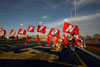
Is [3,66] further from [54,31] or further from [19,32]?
[19,32]

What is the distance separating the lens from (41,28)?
51.0 ft

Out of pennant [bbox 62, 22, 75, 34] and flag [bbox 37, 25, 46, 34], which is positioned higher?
flag [bbox 37, 25, 46, 34]

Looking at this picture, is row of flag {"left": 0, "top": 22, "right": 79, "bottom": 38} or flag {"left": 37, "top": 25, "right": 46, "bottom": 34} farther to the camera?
flag {"left": 37, "top": 25, "right": 46, "bottom": 34}

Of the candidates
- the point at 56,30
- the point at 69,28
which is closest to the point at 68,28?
the point at 69,28

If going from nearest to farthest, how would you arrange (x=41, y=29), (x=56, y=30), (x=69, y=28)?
(x=69, y=28) < (x=56, y=30) < (x=41, y=29)

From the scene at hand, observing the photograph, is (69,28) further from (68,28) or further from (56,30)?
(56,30)

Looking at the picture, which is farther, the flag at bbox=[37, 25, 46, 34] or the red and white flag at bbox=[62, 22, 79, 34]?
the flag at bbox=[37, 25, 46, 34]

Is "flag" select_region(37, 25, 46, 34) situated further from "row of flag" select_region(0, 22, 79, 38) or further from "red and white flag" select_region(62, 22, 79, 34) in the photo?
"red and white flag" select_region(62, 22, 79, 34)

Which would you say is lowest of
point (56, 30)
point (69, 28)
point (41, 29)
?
point (69, 28)

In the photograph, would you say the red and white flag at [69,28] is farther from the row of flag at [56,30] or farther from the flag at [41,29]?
the flag at [41,29]

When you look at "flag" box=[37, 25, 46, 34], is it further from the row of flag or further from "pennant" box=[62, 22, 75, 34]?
"pennant" box=[62, 22, 75, 34]

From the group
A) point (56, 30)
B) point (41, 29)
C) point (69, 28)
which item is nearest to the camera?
point (69, 28)

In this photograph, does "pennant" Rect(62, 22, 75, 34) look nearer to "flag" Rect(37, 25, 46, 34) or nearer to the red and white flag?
the red and white flag

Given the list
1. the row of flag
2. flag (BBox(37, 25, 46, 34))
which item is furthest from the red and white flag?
flag (BBox(37, 25, 46, 34))
